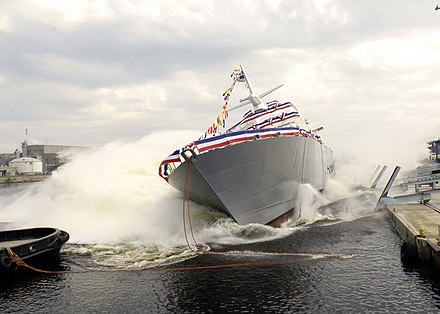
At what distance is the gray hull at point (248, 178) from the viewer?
52.7 feet

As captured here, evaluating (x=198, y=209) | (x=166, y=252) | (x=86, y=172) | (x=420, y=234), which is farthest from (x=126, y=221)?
(x=420, y=234)

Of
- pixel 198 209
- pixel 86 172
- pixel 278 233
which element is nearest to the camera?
pixel 278 233

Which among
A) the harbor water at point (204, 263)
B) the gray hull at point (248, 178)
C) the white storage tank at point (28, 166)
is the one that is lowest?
the harbor water at point (204, 263)

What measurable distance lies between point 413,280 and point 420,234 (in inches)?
111

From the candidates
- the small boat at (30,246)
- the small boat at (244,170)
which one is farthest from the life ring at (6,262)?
the small boat at (244,170)

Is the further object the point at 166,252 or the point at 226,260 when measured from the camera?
the point at 166,252

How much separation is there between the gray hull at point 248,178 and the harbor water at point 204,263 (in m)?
0.98

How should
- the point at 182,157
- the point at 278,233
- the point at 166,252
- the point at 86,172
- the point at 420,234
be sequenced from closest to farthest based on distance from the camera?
1. the point at 420,234
2. the point at 166,252
3. the point at 182,157
4. the point at 278,233
5. the point at 86,172

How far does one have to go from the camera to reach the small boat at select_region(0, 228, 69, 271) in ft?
43.3

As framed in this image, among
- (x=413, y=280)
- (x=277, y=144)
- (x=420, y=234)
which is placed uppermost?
(x=277, y=144)

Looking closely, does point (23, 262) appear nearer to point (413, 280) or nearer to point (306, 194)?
point (413, 280)

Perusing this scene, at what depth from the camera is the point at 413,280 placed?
1096 cm

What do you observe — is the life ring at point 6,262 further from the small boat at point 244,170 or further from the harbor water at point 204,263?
the small boat at point 244,170

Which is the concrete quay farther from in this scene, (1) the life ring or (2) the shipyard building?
(2) the shipyard building
